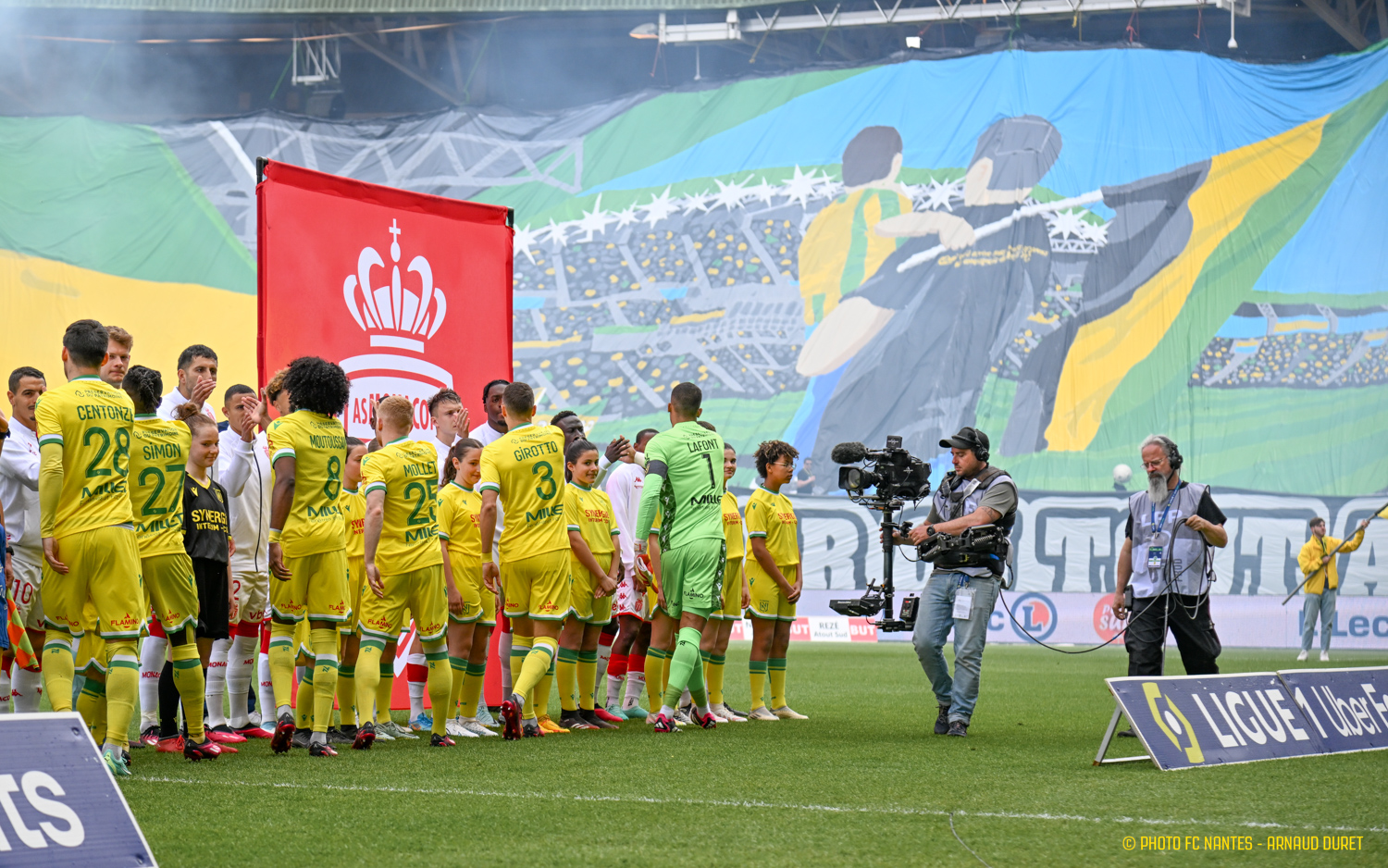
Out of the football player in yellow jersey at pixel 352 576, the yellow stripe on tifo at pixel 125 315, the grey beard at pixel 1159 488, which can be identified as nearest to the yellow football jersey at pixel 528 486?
the football player in yellow jersey at pixel 352 576

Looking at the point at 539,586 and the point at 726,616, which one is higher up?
the point at 539,586

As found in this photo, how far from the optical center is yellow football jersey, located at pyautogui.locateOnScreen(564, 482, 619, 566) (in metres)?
9.33

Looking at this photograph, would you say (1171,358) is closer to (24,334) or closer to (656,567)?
(656,567)

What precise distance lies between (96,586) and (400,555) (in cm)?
169

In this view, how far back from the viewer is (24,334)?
91.0 ft

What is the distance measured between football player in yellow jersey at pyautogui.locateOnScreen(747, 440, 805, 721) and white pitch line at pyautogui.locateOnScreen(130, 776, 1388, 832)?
4322 millimetres

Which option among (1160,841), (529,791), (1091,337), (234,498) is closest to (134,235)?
(1091,337)

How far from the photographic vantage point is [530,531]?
829cm

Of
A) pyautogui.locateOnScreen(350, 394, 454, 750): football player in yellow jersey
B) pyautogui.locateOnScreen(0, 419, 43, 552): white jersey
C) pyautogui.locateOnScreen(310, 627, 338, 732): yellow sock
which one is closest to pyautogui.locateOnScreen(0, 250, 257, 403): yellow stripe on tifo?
pyautogui.locateOnScreen(0, 419, 43, 552): white jersey

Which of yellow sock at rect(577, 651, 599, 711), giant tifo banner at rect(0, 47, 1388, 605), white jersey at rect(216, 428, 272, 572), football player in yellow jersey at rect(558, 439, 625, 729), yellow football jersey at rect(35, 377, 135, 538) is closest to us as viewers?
yellow football jersey at rect(35, 377, 135, 538)

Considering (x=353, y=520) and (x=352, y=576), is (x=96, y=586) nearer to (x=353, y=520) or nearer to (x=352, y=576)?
(x=352, y=576)

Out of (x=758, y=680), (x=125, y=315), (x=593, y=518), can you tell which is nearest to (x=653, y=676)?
(x=758, y=680)

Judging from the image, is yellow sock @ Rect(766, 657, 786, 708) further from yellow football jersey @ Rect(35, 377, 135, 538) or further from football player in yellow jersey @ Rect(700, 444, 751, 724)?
yellow football jersey @ Rect(35, 377, 135, 538)

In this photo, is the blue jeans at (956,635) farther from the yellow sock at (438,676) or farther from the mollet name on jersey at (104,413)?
the mollet name on jersey at (104,413)
